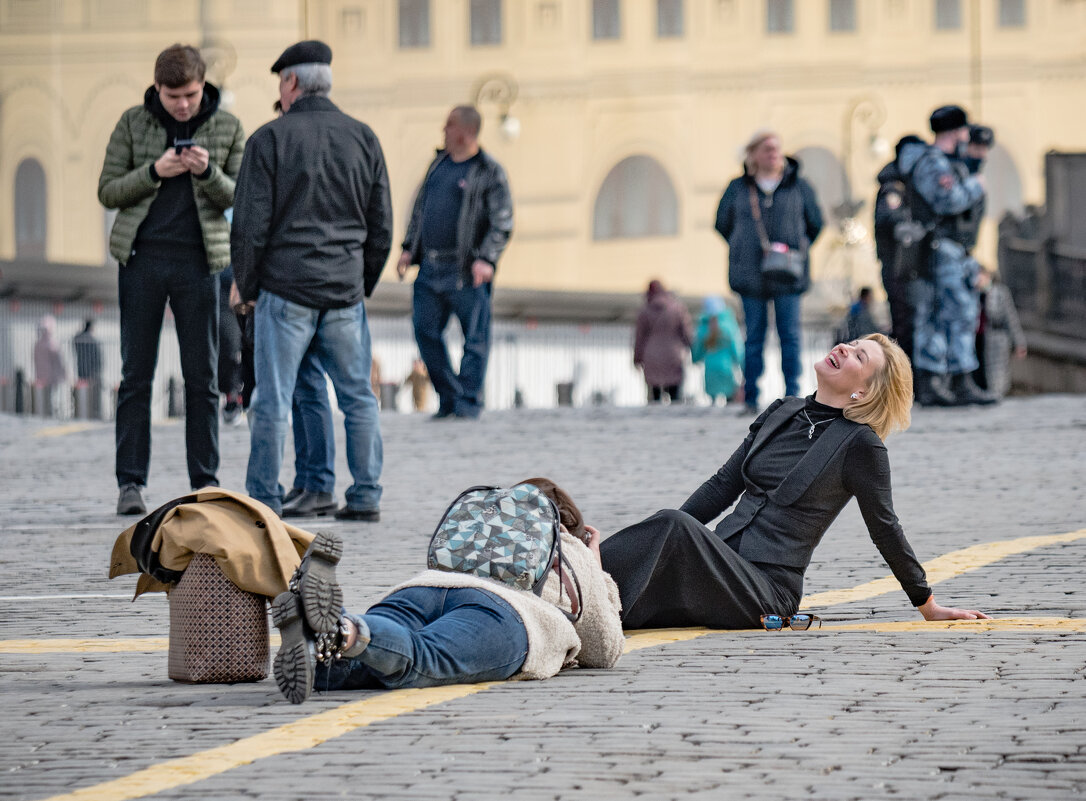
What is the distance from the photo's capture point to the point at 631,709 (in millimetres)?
4242

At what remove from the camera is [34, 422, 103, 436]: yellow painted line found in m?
13.7

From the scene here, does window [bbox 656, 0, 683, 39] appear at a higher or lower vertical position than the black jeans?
higher

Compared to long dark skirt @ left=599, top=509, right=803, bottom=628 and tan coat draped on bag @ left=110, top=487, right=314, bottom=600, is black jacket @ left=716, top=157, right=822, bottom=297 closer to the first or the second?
long dark skirt @ left=599, top=509, right=803, bottom=628

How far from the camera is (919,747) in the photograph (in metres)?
3.80

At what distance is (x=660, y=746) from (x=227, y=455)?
7.79 m

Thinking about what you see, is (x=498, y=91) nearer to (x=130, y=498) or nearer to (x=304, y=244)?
(x=130, y=498)

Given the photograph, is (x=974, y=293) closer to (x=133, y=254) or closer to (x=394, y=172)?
(x=133, y=254)

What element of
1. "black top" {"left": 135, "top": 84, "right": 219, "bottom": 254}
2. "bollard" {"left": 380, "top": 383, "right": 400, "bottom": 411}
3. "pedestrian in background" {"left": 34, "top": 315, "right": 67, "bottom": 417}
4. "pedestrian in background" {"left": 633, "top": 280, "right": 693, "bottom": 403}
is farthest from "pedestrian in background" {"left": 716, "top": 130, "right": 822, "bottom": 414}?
"pedestrian in background" {"left": 34, "top": 315, "right": 67, "bottom": 417}

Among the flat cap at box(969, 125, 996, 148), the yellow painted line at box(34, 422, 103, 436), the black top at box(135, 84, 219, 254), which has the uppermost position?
the flat cap at box(969, 125, 996, 148)

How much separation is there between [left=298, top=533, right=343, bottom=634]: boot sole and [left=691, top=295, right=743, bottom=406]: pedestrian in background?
1574 cm

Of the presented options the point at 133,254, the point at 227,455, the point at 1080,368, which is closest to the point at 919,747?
the point at 133,254

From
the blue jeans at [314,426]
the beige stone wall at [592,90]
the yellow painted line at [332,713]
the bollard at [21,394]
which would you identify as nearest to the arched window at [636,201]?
the beige stone wall at [592,90]

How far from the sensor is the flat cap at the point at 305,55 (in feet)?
25.5

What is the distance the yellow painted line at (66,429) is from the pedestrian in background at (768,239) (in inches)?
192
